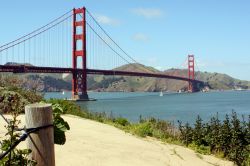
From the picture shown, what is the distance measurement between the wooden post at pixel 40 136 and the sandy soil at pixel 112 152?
406 centimetres

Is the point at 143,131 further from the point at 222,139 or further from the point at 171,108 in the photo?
the point at 171,108

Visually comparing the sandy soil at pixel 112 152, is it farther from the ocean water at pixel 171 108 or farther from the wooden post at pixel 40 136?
the ocean water at pixel 171 108

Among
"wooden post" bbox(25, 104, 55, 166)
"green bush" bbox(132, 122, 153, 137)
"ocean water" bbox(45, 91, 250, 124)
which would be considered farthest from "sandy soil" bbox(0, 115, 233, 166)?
"ocean water" bbox(45, 91, 250, 124)

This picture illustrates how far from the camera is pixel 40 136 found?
264 centimetres

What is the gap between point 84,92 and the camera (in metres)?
78.3

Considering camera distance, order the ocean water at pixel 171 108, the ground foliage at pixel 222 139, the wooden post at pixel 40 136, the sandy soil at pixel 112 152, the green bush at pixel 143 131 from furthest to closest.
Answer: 1. the ocean water at pixel 171 108
2. the green bush at pixel 143 131
3. the ground foliage at pixel 222 139
4. the sandy soil at pixel 112 152
5. the wooden post at pixel 40 136

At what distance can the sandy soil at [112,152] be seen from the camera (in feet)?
23.6

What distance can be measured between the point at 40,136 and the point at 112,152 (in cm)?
542

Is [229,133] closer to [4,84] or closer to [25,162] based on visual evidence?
[4,84]

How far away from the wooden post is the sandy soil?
4059 millimetres

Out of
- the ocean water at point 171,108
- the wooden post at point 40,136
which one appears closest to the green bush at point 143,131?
the ocean water at point 171,108

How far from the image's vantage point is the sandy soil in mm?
7203

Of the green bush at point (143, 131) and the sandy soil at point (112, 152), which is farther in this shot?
the green bush at point (143, 131)

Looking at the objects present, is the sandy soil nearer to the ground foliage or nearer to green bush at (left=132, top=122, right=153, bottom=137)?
the ground foliage
